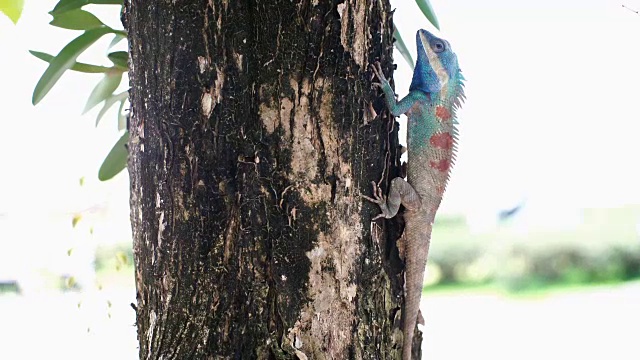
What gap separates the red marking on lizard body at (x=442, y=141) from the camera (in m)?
1.54

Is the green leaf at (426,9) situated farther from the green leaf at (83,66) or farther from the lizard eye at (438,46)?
the green leaf at (83,66)

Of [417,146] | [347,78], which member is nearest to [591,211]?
[417,146]

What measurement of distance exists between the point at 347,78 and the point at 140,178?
0.39 metres

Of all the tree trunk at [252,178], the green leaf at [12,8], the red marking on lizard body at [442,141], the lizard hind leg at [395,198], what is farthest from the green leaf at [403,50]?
the green leaf at [12,8]

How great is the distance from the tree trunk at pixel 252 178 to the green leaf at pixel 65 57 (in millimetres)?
563

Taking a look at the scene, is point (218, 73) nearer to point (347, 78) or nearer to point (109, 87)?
point (347, 78)

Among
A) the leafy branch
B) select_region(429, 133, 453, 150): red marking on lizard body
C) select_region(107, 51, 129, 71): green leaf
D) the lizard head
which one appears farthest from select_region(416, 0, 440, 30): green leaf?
select_region(107, 51, 129, 71): green leaf

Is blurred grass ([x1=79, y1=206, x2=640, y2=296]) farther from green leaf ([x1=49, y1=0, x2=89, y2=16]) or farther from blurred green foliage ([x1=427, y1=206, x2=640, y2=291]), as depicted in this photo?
green leaf ([x1=49, y1=0, x2=89, y2=16])

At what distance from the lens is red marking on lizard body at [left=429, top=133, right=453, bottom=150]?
5.05 feet

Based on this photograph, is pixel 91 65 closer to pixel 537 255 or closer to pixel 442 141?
pixel 442 141

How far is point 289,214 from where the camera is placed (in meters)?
1.07

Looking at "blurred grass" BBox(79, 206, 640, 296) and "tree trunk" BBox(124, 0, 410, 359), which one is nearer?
→ "tree trunk" BBox(124, 0, 410, 359)

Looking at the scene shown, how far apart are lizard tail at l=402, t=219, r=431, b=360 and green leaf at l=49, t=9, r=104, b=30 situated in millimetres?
916

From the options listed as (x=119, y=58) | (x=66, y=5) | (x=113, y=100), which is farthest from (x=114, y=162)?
(x=66, y=5)
